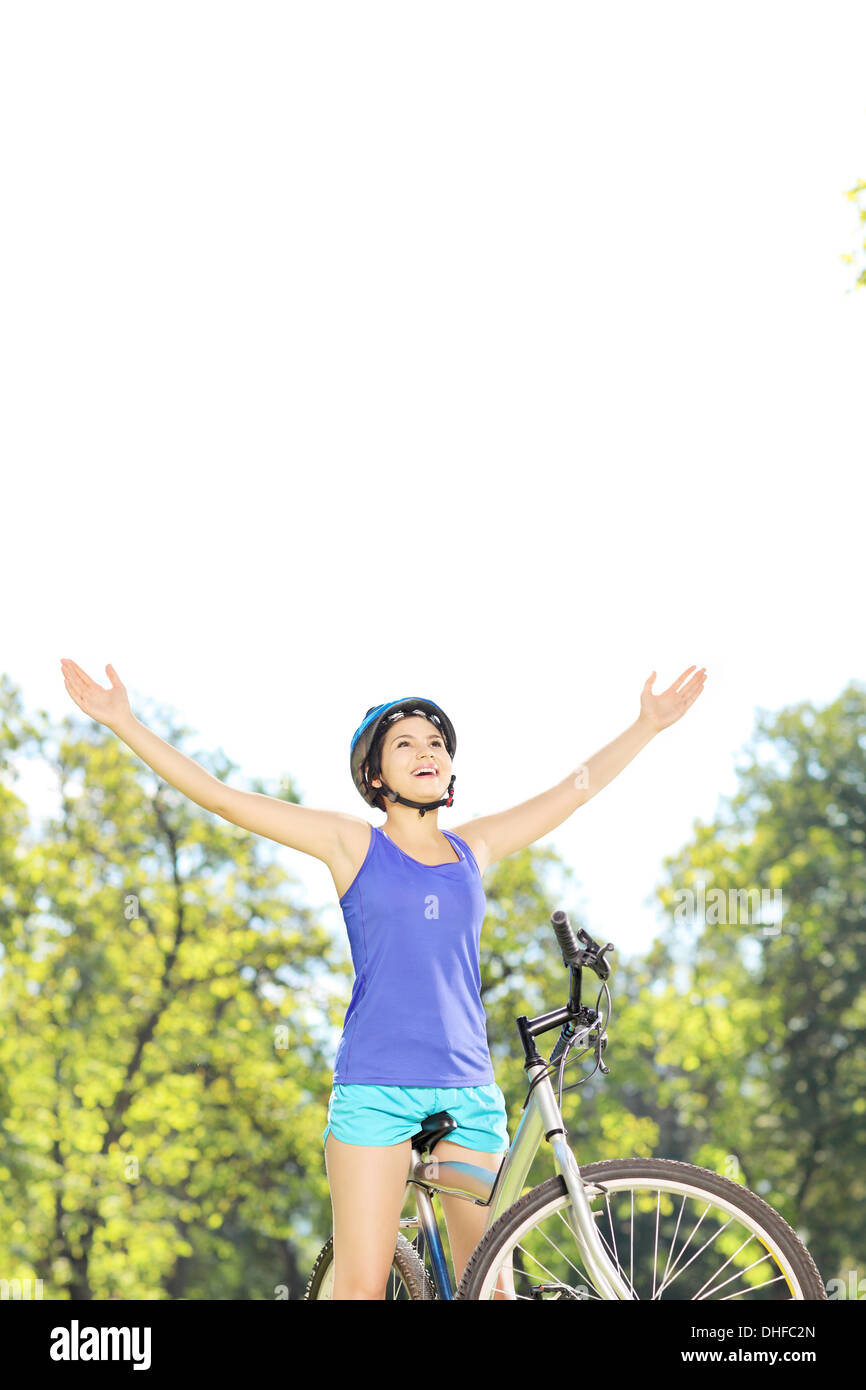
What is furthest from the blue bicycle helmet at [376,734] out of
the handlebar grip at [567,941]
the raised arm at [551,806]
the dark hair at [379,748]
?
the handlebar grip at [567,941]

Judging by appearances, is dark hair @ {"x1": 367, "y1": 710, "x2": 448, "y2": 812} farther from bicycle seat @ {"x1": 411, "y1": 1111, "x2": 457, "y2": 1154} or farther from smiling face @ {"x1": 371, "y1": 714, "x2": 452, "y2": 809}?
bicycle seat @ {"x1": 411, "y1": 1111, "x2": 457, "y2": 1154}

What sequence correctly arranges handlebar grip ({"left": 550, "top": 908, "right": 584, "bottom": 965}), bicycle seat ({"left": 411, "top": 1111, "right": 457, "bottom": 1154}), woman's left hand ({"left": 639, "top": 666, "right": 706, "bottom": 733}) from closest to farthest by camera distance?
handlebar grip ({"left": 550, "top": 908, "right": 584, "bottom": 965})
bicycle seat ({"left": 411, "top": 1111, "right": 457, "bottom": 1154})
woman's left hand ({"left": 639, "top": 666, "right": 706, "bottom": 733})

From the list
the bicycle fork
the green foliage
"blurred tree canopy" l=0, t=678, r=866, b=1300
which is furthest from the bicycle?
the green foliage

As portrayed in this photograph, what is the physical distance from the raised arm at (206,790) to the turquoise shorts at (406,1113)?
53 centimetres

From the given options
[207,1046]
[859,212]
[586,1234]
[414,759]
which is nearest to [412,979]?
[414,759]

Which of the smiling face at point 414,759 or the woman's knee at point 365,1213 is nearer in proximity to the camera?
the woman's knee at point 365,1213

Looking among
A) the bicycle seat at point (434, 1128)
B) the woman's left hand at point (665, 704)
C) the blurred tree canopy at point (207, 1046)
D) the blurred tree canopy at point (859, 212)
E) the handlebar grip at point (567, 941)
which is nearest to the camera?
the handlebar grip at point (567, 941)

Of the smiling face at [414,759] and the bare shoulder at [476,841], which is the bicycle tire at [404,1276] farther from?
the smiling face at [414,759]

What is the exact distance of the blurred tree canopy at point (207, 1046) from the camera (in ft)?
56.6

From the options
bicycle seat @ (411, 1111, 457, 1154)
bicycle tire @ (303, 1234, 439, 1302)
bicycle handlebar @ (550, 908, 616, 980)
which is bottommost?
bicycle tire @ (303, 1234, 439, 1302)

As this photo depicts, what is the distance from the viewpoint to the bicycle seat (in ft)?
9.43

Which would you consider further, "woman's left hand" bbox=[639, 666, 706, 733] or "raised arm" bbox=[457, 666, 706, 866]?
"woman's left hand" bbox=[639, 666, 706, 733]

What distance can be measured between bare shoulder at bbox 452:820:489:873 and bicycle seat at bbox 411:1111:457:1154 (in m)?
0.59

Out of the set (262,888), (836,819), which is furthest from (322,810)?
(836,819)
